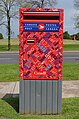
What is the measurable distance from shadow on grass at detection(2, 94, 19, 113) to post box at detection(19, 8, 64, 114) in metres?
0.62

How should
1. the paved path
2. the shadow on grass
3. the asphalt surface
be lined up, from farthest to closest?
the asphalt surface < the paved path < the shadow on grass

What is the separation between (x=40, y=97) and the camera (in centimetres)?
656

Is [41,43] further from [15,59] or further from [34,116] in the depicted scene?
[15,59]

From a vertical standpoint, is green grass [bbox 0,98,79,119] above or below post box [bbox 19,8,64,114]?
below

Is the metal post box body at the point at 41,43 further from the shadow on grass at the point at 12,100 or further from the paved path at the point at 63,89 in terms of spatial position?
the paved path at the point at 63,89

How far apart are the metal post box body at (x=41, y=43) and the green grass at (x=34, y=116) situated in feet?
2.44

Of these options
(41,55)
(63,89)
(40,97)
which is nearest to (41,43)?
(41,55)

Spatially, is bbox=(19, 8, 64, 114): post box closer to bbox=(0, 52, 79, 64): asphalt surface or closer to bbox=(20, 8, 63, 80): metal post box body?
bbox=(20, 8, 63, 80): metal post box body

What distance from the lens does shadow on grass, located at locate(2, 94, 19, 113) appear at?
23.7ft

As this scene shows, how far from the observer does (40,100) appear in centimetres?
656

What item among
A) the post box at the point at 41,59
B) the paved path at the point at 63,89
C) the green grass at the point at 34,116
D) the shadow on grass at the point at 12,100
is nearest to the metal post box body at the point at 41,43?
the post box at the point at 41,59

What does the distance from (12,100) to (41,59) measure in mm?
1848

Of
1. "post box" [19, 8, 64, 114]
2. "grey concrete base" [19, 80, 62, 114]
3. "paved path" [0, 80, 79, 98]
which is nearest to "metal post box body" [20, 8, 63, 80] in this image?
"post box" [19, 8, 64, 114]

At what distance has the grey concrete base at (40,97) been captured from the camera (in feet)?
21.4
